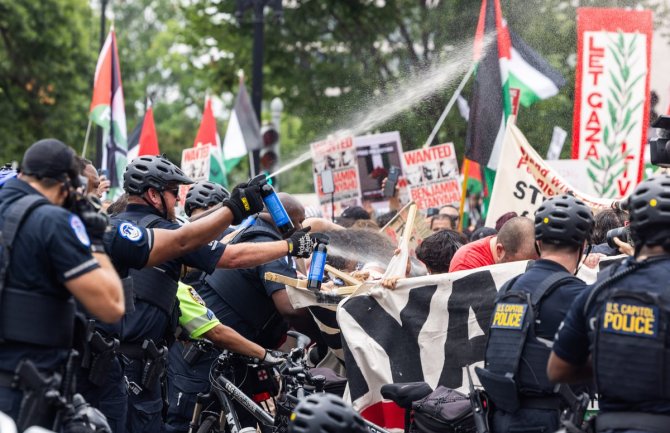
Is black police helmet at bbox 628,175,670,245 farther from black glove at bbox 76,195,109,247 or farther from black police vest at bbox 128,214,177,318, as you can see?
black police vest at bbox 128,214,177,318

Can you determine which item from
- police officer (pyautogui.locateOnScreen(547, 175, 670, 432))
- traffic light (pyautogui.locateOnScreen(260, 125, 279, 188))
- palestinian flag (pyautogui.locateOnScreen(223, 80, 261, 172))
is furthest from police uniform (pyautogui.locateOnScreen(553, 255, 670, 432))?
traffic light (pyautogui.locateOnScreen(260, 125, 279, 188))

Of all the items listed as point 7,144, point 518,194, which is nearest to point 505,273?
point 518,194

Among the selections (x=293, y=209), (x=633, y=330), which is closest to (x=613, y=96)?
(x=293, y=209)

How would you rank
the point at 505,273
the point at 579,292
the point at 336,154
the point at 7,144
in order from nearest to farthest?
the point at 579,292 → the point at 505,273 → the point at 336,154 → the point at 7,144

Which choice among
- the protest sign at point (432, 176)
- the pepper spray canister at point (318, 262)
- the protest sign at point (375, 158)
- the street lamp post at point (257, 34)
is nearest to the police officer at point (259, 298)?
the pepper spray canister at point (318, 262)

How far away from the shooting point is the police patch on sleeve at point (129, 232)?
6348 mm

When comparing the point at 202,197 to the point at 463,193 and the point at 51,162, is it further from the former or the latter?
the point at 463,193

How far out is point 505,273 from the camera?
7.27m

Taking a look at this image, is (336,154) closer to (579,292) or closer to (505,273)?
(505,273)

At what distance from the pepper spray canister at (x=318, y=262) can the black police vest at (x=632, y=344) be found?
2527mm

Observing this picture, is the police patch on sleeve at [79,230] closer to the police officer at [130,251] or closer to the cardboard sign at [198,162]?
the police officer at [130,251]

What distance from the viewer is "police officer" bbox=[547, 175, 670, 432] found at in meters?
A: 4.67

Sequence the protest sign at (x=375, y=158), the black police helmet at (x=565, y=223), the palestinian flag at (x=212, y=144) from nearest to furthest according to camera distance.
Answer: the black police helmet at (x=565, y=223) → the protest sign at (x=375, y=158) → the palestinian flag at (x=212, y=144)

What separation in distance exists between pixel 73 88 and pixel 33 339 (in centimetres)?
2959
